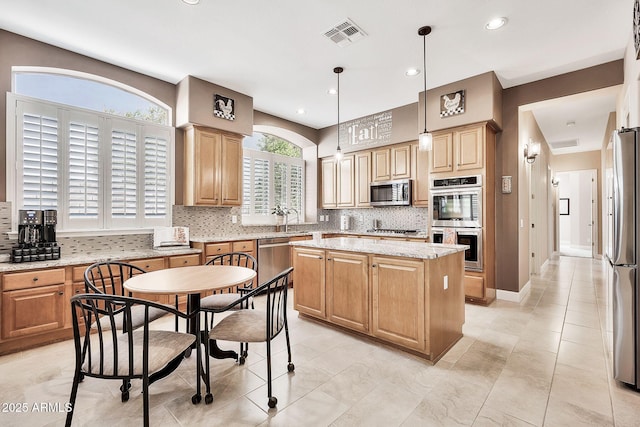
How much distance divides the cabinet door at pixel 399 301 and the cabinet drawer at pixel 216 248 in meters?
2.28

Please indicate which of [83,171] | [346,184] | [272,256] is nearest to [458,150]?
[346,184]

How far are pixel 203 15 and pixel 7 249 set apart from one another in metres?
2.99

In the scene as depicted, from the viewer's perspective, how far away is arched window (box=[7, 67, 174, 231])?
3133mm

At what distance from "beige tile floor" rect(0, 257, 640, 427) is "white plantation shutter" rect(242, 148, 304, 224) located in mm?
2797

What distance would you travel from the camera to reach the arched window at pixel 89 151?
3.13 metres

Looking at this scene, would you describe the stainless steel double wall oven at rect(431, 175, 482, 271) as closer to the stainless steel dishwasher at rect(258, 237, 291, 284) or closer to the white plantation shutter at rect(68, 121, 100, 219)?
the stainless steel dishwasher at rect(258, 237, 291, 284)

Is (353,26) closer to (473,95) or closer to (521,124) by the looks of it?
(473,95)

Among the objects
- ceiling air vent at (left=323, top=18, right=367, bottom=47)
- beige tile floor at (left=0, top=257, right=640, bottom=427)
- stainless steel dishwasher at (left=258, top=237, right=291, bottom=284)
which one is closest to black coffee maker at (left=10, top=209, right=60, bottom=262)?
beige tile floor at (left=0, top=257, right=640, bottom=427)

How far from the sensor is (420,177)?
5.09m

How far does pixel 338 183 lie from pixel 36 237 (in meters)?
4.62

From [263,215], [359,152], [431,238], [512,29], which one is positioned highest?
[512,29]

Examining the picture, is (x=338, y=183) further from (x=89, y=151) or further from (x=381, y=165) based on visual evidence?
(x=89, y=151)

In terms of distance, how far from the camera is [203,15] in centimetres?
280

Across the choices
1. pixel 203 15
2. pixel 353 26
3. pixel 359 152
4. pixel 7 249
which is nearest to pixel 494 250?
pixel 359 152
